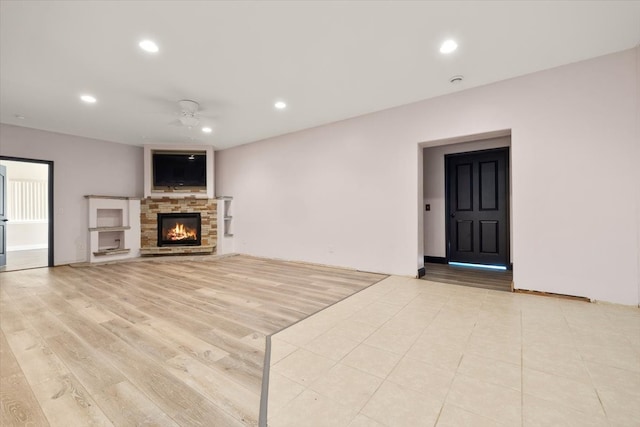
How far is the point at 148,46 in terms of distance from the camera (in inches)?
104

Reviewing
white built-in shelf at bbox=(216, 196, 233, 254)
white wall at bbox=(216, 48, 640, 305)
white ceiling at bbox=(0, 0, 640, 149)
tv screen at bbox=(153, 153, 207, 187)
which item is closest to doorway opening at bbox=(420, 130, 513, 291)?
white wall at bbox=(216, 48, 640, 305)

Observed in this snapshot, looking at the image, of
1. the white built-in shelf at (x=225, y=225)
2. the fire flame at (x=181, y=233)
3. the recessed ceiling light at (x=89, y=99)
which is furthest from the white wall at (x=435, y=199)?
the recessed ceiling light at (x=89, y=99)

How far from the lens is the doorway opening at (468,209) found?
457 cm

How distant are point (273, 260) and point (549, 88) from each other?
205 inches

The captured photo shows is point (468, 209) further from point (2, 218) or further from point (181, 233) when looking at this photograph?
point (2, 218)

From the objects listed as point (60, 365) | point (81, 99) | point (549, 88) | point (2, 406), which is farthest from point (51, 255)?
point (549, 88)

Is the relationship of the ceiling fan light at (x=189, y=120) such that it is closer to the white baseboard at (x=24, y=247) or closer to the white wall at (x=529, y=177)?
the white wall at (x=529, y=177)

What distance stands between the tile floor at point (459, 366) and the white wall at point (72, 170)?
19.6 ft

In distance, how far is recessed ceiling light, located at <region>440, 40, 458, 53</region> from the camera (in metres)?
2.62

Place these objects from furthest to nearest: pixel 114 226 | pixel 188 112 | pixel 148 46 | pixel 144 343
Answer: pixel 114 226 < pixel 188 112 < pixel 148 46 < pixel 144 343

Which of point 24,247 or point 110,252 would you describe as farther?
point 24,247

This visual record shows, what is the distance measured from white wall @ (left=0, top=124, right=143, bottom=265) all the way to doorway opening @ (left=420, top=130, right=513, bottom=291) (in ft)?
22.4

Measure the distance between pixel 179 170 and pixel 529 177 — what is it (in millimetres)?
6839

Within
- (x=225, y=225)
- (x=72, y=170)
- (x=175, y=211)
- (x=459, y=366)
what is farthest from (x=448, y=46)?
(x=72, y=170)
